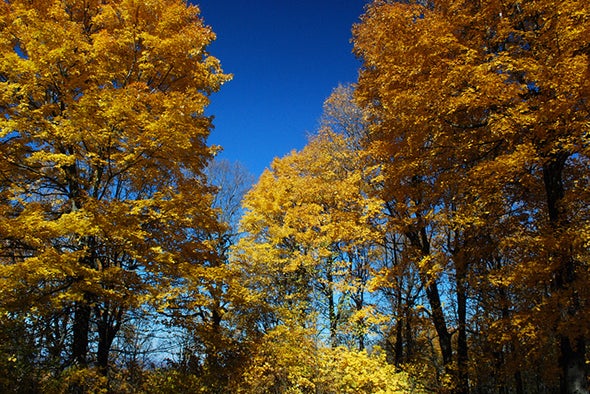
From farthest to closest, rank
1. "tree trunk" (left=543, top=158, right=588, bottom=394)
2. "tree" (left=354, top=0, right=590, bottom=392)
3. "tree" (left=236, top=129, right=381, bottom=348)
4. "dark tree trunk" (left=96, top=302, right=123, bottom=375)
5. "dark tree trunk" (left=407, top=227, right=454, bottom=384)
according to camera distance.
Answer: "tree" (left=236, top=129, right=381, bottom=348) → "dark tree trunk" (left=407, top=227, right=454, bottom=384) → "dark tree trunk" (left=96, top=302, right=123, bottom=375) → "tree trunk" (left=543, top=158, right=588, bottom=394) → "tree" (left=354, top=0, right=590, bottom=392)

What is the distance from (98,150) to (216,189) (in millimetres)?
2966

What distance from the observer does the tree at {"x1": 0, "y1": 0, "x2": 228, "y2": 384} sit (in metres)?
6.35

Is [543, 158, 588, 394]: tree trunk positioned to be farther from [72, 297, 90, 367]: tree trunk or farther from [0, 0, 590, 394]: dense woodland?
[72, 297, 90, 367]: tree trunk

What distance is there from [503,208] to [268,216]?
8328 mm

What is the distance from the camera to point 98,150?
7.69 metres

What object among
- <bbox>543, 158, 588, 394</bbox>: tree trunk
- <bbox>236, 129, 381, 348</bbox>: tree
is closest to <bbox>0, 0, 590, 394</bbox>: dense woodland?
<bbox>543, 158, 588, 394</bbox>: tree trunk

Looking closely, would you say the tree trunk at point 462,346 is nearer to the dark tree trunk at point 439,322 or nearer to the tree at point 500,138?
the tree at point 500,138

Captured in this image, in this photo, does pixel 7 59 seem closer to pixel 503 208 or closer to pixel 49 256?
pixel 49 256

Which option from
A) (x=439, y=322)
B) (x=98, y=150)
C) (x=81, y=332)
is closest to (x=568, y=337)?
(x=439, y=322)

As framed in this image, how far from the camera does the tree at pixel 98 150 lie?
6.35m

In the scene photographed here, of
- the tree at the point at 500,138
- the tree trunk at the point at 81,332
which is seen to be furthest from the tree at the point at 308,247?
the tree trunk at the point at 81,332

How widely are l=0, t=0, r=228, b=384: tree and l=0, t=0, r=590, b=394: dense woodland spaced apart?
0.05m

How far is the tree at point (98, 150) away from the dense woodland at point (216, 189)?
50 mm

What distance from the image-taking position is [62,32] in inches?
273
